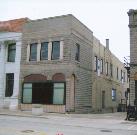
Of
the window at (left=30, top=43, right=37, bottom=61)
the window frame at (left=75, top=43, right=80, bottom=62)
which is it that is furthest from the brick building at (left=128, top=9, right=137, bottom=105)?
the window at (left=30, top=43, right=37, bottom=61)

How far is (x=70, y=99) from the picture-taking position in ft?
92.1

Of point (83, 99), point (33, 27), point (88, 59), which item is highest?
point (33, 27)

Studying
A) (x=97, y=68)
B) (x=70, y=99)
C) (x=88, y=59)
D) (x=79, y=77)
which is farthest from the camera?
(x=97, y=68)

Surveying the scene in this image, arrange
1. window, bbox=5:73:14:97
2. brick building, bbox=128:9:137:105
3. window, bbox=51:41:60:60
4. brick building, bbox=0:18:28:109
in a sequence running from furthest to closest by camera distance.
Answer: window, bbox=5:73:14:97 → brick building, bbox=0:18:28:109 → window, bbox=51:41:60:60 → brick building, bbox=128:9:137:105

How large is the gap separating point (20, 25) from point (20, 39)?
154 cm

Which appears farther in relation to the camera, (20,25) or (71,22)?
(20,25)

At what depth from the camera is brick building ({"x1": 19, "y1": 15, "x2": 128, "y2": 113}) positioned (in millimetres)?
28453

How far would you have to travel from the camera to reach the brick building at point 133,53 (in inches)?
989

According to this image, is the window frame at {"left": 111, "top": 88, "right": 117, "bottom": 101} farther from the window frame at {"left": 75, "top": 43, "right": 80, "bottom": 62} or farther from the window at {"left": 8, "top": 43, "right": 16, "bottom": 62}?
the window at {"left": 8, "top": 43, "right": 16, "bottom": 62}

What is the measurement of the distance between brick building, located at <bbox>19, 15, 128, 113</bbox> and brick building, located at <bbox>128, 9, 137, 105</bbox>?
5.69 metres

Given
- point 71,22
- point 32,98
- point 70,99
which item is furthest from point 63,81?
point 71,22

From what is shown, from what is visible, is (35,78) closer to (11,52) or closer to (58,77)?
(58,77)

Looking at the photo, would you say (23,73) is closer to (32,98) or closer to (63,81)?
(32,98)

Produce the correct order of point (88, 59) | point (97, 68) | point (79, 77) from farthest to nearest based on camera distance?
point (97, 68) < point (88, 59) < point (79, 77)
